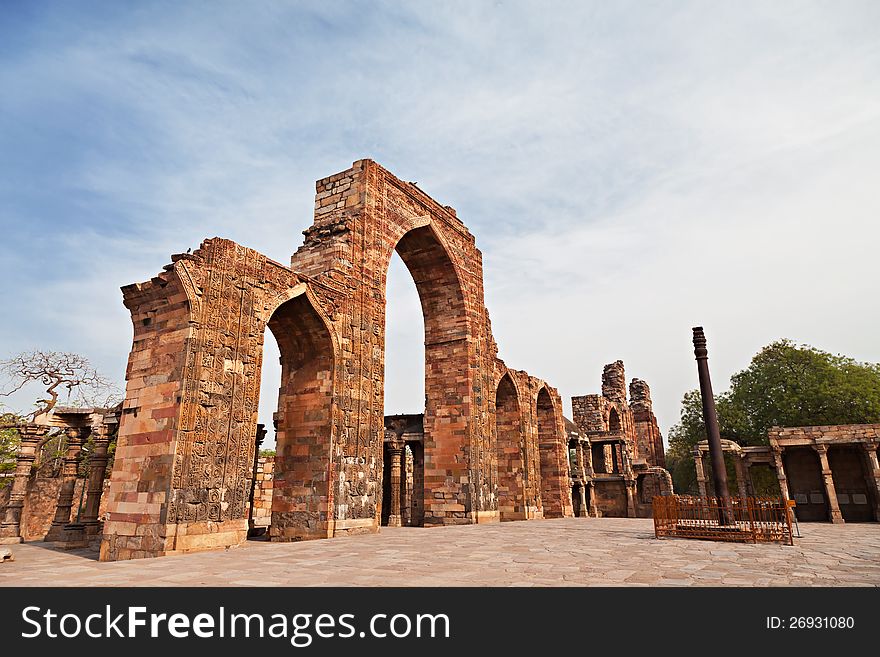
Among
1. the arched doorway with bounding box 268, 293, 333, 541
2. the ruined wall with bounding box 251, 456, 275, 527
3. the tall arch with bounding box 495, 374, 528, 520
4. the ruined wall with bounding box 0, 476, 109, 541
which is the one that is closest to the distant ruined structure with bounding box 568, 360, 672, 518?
the tall arch with bounding box 495, 374, 528, 520

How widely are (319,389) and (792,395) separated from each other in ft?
93.7

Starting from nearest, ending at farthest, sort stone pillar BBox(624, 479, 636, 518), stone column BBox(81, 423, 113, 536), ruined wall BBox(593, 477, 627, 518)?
stone column BBox(81, 423, 113, 536)
stone pillar BBox(624, 479, 636, 518)
ruined wall BBox(593, 477, 627, 518)

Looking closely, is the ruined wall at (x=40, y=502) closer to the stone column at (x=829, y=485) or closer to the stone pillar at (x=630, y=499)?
the stone column at (x=829, y=485)

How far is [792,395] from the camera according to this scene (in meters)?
29.4

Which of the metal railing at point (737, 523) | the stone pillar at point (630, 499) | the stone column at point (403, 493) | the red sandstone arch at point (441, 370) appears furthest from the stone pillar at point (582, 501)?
the metal railing at point (737, 523)

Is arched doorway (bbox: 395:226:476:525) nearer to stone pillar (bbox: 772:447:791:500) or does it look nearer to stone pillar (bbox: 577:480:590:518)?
stone pillar (bbox: 577:480:590:518)

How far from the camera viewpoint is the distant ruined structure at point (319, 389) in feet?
27.2

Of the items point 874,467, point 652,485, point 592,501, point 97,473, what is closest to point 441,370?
point 97,473

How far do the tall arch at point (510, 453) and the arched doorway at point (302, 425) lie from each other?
29.0ft

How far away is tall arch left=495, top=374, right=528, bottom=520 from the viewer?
1848 centimetres

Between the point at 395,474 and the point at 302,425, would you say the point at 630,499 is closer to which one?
the point at 395,474

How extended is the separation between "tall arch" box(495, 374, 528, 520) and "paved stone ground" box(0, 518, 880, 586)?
31.4 feet

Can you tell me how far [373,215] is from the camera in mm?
13984
